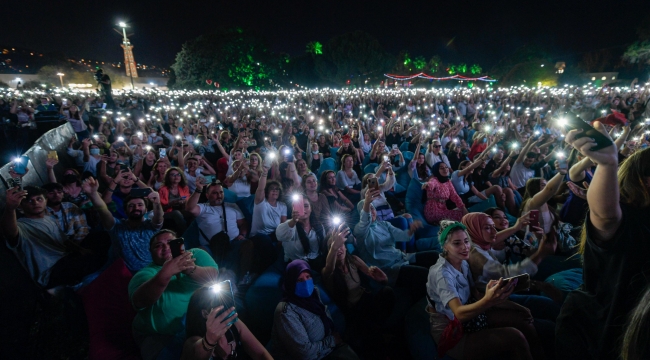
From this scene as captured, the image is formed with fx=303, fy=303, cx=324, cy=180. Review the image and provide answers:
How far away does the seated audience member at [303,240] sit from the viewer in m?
3.79

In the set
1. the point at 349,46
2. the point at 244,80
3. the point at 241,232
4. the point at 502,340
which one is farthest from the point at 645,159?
the point at 349,46

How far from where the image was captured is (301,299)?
2.89 meters

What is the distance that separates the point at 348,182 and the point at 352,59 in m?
51.5

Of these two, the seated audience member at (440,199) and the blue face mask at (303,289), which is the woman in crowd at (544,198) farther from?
the blue face mask at (303,289)

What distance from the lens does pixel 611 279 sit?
1.53 m

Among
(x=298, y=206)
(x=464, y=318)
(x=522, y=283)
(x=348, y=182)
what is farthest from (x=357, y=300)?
(x=348, y=182)

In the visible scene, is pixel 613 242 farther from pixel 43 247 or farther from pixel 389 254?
pixel 43 247

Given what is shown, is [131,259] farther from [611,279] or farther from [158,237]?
[611,279]

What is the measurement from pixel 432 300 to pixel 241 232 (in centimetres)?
306

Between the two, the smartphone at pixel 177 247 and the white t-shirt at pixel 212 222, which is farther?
the white t-shirt at pixel 212 222

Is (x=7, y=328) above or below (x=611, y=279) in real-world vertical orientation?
below

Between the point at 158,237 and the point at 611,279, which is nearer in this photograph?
the point at 611,279

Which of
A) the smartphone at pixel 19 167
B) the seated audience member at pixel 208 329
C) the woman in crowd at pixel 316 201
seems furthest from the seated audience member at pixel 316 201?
the smartphone at pixel 19 167

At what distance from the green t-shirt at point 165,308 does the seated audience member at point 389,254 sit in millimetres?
2145
